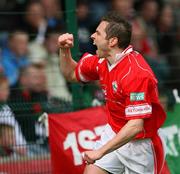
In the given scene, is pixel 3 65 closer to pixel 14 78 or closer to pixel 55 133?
pixel 14 78

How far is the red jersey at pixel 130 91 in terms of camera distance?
729 cm

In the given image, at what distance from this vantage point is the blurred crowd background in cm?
891

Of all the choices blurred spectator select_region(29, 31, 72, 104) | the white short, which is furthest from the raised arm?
blurred spectator select_region(29, 31, 72, 104)

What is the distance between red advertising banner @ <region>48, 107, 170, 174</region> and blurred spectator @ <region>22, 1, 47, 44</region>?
8.18 ft

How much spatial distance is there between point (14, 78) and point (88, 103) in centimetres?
175

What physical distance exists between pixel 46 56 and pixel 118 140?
4.14 metres

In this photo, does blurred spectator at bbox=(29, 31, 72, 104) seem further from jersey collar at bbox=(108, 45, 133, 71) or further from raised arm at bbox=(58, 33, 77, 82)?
jersey collar at bbox=(108, 45, 133, 71)

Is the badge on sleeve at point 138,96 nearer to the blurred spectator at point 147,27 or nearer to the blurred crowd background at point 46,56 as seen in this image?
the blurred crowd background at point 46,56

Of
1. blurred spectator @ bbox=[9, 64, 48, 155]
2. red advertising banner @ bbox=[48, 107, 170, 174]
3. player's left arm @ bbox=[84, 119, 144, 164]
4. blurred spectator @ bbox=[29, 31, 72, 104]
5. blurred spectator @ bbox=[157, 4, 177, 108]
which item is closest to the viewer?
player's left arm @ bbox=[84, 119, 144, 164]

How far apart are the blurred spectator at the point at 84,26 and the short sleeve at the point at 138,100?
10.8 ft

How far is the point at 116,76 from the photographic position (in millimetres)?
7527

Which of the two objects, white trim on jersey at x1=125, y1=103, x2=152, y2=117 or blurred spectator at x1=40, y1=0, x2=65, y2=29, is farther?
blurred spectator at x1=40, y1=0, x2=65, y2=29

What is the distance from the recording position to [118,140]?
23.6ft

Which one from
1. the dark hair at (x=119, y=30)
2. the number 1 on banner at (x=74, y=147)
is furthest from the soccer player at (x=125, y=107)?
the number 1 on banner at (x=74, y=147)
